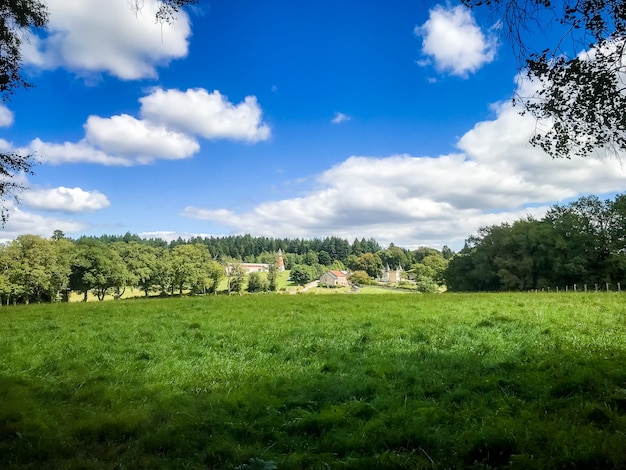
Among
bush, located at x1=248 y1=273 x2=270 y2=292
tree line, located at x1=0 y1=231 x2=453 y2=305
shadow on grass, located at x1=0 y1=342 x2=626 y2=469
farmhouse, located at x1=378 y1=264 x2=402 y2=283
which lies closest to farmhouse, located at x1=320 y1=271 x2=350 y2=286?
farmhouse, located at x1=378 y1=264 x2=402 y2=283

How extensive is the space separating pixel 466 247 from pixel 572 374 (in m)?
68.4

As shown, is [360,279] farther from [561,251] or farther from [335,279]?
[561,251]

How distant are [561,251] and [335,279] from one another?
11882cm

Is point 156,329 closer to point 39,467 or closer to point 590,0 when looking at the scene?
point 39,467

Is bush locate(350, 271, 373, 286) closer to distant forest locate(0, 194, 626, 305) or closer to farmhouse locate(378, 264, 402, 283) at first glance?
farmhouse locate(378, 264, 402, 283)

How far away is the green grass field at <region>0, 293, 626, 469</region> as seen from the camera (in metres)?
5.28

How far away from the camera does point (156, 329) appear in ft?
52.0

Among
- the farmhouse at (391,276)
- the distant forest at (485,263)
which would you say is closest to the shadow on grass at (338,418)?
the distant forest at (485,263)

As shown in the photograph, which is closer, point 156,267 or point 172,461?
point 172,461

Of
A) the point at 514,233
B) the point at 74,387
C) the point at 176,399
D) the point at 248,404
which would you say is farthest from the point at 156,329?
the point at 514,233

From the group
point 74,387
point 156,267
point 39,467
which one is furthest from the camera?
point 156,267

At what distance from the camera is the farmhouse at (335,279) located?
169 m

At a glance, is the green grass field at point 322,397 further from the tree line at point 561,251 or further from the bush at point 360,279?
the bush at point 360,279

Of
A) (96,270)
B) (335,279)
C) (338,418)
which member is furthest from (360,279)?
(338,418)
